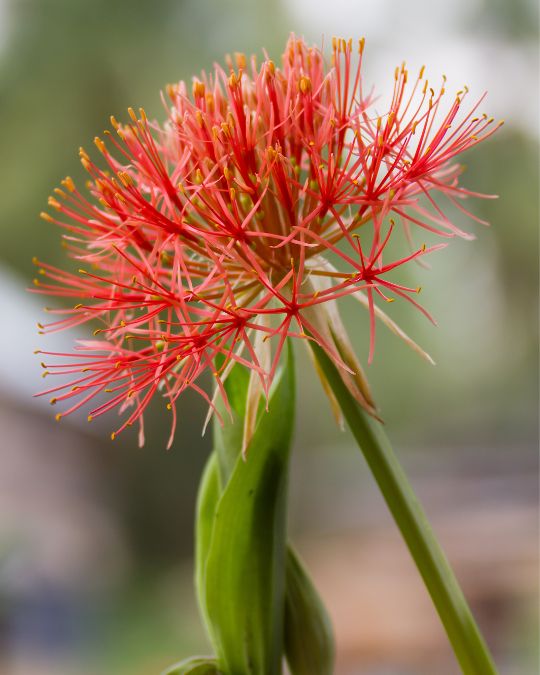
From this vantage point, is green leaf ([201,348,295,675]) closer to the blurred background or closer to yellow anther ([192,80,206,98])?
yellow anther ([192,80,206,98])

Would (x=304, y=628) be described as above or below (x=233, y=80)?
below

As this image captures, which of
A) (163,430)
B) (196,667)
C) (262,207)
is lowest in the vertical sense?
(163,430)

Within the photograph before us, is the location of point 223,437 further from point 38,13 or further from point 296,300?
point 38,13

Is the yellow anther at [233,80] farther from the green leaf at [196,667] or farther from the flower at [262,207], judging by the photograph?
the green leaf at [196,667]

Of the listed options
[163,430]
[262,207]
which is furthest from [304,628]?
[163,430]

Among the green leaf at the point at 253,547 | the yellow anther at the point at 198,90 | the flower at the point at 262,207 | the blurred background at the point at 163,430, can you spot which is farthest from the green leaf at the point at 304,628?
the blurred background at the point at 163,430

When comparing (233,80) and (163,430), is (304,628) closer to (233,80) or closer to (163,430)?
(233,80)
